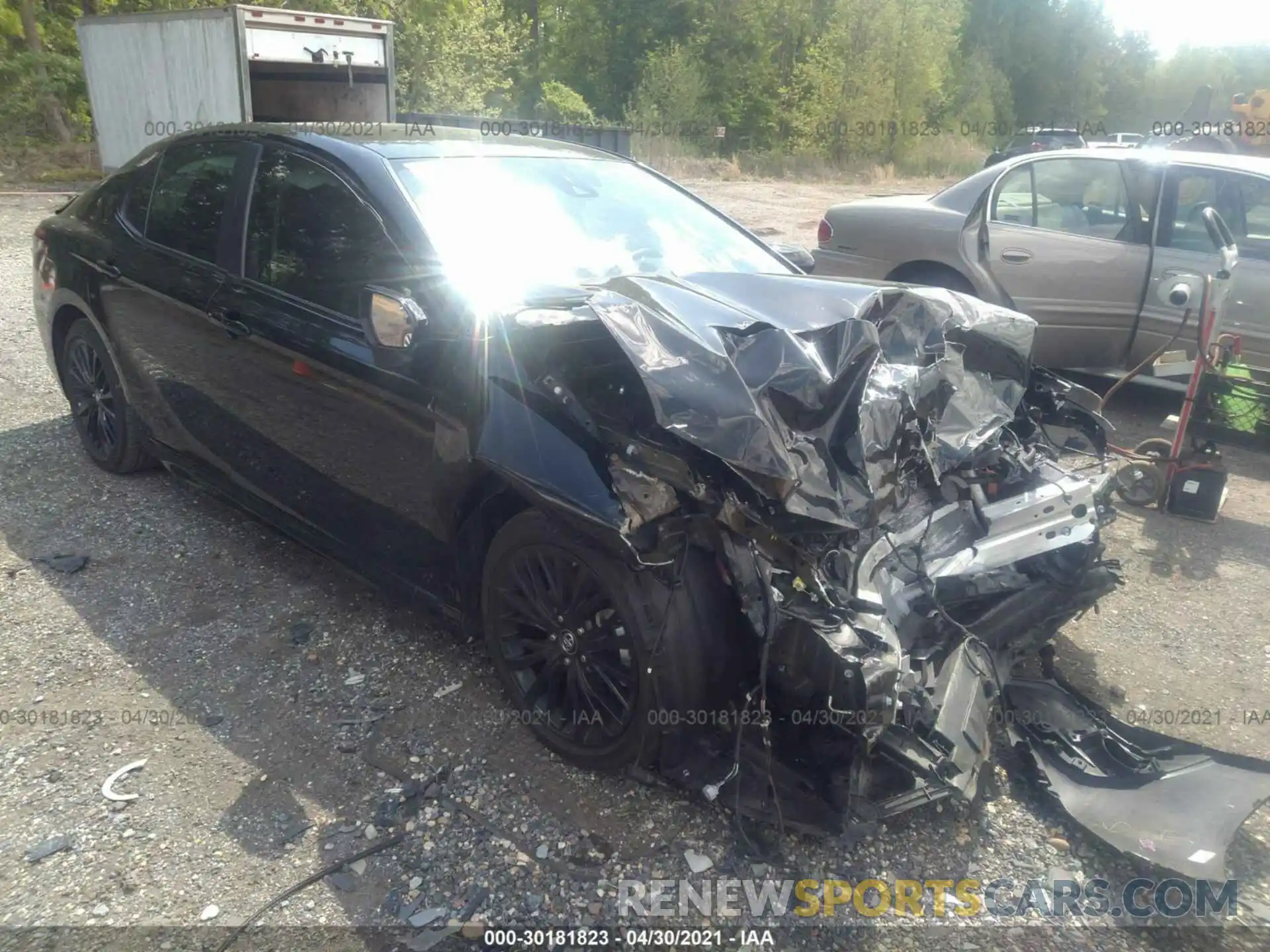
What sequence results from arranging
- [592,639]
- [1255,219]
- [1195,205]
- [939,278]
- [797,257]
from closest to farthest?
[592,639] < [797,257] < [1255,219] < [1195,205] < [939,278]

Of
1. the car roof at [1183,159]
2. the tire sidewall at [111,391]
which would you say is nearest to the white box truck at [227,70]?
the tire sidewall at [111,391]

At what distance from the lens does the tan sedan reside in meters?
5.78

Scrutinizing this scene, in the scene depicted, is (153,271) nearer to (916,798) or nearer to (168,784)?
(168,784)

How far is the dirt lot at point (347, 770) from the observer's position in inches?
95.1

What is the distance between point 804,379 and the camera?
8.21ft

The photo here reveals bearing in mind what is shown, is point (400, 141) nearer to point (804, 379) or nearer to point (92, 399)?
point (804, 379)

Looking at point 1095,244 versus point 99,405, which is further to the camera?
point 1095,244

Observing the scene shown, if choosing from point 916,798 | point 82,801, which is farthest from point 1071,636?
point 82,801

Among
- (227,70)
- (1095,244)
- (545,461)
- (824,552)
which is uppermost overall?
(227,70)

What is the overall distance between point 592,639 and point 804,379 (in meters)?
0.97

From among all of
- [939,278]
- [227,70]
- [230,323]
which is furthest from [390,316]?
[227,70]

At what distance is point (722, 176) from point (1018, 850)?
25.5 metres

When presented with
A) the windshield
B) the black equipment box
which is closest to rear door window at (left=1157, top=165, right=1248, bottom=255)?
the black equipment box

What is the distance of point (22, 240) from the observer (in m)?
12.1
